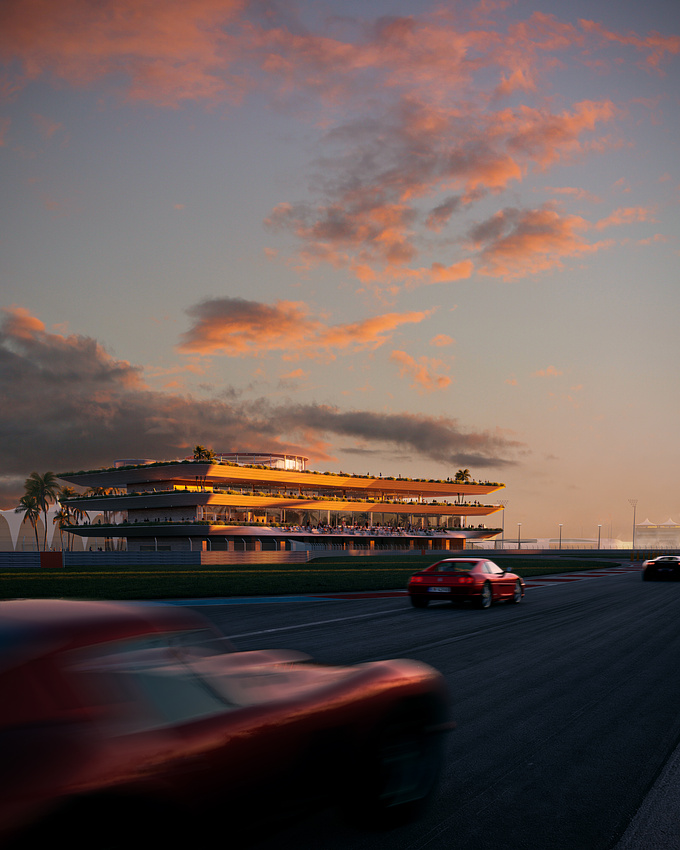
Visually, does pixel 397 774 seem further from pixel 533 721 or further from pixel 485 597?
pixel 485 597

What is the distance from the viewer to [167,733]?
2965 millimetres

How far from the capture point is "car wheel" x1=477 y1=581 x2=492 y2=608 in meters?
16.4

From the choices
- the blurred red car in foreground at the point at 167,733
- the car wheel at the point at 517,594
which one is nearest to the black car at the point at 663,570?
the car wheel at the point at 517,594

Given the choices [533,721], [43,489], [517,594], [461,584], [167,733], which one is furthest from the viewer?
[43,489]

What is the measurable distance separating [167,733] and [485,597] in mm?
14409

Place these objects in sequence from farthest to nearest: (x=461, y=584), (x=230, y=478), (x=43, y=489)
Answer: (x=43, y=489)
(x=230, y=478)
(x=461, y=584)

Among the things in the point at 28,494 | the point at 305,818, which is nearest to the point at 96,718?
the point at 305,818

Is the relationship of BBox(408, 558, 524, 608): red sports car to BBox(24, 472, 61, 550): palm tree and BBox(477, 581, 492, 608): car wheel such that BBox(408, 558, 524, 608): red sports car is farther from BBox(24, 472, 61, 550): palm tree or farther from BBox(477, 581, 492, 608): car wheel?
BBox(24, 472, 61, 550): palm tree

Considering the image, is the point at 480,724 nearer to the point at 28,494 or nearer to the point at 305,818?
the point at 305,818

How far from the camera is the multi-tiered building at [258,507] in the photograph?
7988 cm

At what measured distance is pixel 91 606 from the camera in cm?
333

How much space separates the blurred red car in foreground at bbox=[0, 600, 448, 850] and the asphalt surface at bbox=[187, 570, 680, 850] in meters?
0.34

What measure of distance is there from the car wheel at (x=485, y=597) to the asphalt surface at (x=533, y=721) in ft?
4.21

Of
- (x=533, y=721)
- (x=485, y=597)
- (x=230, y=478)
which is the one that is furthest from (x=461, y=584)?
(x=230, y=478)
